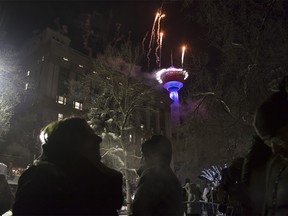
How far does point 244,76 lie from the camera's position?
12.4 m

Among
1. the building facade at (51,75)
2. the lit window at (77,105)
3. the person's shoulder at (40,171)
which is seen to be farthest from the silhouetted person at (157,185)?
the lit window at (77,105)

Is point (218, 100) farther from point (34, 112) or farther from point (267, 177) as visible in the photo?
point (34, 112)

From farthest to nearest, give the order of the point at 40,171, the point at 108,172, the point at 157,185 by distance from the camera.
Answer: the point at 157,185 < the point at 108,172 < the point at 40,171

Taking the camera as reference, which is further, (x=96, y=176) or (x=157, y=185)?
(x=157, y=185)

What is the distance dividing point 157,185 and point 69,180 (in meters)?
1.29

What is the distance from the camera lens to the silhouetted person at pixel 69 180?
245 centimetres

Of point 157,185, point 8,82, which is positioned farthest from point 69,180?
point 8,82

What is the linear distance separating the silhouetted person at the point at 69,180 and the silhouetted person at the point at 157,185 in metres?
0.61

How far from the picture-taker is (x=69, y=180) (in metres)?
2.64

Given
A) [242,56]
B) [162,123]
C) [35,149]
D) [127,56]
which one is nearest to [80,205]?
[242,56]

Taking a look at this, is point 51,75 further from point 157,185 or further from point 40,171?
point 40,171

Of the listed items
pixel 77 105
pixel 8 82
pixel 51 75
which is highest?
pixel 51 75

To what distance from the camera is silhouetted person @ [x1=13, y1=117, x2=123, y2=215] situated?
245 cm

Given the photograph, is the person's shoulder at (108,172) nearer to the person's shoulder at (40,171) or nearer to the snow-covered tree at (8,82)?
the person's shoulder at (40,171)
